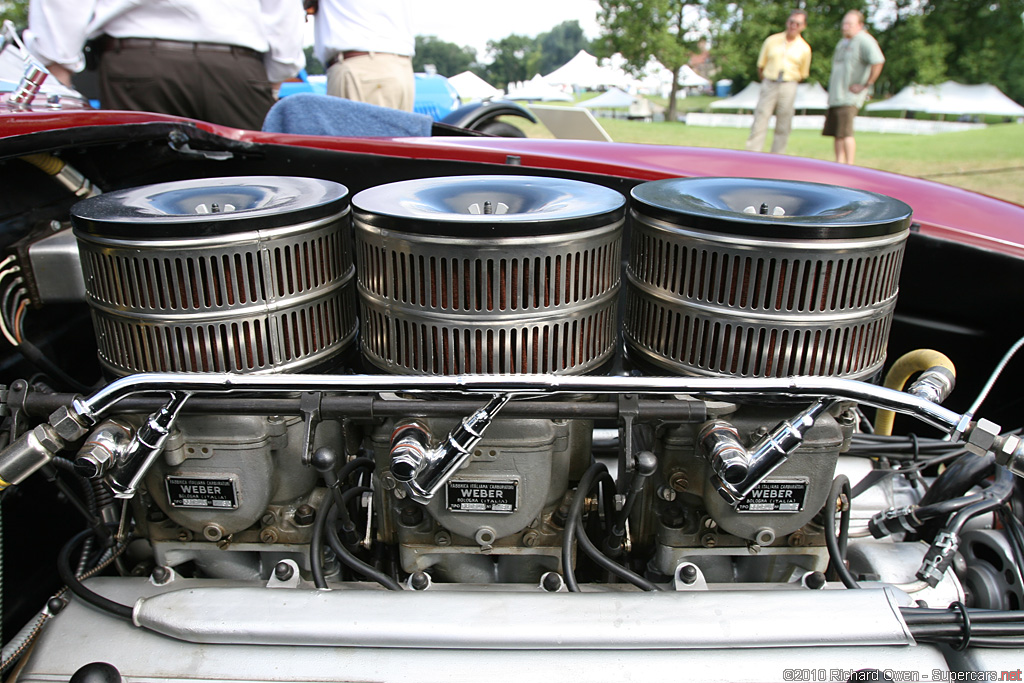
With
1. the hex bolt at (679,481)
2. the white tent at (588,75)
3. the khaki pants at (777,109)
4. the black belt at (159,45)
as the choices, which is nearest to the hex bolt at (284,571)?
the hex bolt at (679,481)

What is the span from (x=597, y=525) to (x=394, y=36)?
9.75 feet

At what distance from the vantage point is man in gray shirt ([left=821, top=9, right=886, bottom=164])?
742 cm

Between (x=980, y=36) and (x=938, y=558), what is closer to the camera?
(x=938, y=558)


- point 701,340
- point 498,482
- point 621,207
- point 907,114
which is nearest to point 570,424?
point 498,482

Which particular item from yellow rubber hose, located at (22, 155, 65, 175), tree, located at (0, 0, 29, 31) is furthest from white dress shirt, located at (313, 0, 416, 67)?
tree, located at (0, 0, 29, 31)

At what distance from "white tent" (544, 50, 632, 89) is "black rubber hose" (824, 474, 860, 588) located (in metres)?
34.3

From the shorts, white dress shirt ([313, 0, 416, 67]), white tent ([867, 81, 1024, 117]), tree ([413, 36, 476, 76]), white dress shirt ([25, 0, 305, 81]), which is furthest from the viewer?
tree ([413, 36, 476, 76])

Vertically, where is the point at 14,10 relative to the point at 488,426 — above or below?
above

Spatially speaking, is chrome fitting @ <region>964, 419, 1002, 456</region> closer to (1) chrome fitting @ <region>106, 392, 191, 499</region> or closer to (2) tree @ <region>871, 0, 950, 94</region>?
(1) chrome fitting @ <region>106, 392, 191, 499</region>

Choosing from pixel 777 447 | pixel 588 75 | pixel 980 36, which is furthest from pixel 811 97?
pixel 777 447

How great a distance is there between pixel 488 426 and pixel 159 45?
255 cm

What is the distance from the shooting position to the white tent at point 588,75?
3384cm

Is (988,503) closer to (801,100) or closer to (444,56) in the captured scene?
(801,100)

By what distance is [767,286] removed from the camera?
102 cm
